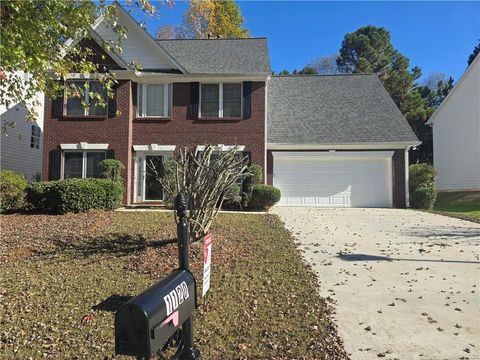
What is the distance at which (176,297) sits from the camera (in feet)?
7.79

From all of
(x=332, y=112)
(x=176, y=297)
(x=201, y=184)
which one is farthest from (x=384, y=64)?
(x=176, y=297)

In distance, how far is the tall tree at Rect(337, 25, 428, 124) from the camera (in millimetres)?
34500

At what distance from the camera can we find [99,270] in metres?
6.63

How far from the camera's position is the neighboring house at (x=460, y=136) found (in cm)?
2286

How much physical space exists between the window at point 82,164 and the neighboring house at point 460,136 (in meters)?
19.2

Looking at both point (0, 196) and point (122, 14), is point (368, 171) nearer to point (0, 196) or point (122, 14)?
point (122, 14)

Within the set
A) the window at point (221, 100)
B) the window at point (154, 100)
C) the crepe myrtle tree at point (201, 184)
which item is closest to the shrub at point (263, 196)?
the window at point (221, 100)

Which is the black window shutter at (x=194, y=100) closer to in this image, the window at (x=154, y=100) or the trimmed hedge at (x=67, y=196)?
the window at (x=154, y=100)

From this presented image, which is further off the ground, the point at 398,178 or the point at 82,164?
the point at 82,164

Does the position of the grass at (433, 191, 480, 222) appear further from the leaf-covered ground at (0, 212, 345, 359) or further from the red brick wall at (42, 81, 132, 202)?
the red brick wall at (42, 81, 132, 202)

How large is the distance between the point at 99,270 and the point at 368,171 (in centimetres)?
1360

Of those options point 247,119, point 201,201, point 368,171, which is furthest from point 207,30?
point 201,201

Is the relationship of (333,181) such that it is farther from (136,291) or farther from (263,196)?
(136,291)

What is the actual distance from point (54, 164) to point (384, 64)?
33.1m
